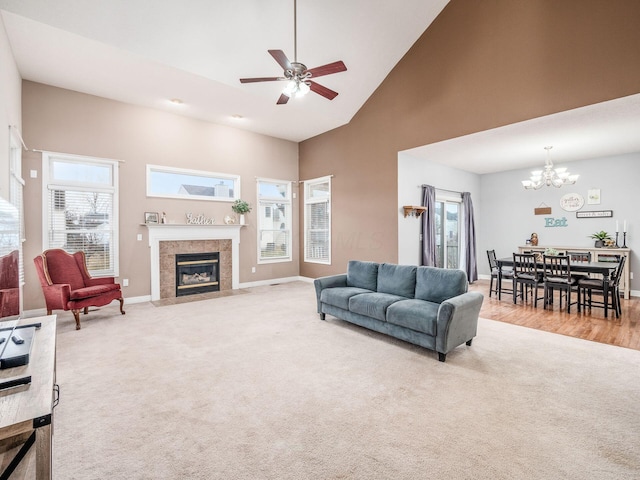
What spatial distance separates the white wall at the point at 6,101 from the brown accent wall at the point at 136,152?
2.44 feet

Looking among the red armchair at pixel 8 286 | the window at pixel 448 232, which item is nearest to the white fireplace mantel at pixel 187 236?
the red armchair at pixel 8 286

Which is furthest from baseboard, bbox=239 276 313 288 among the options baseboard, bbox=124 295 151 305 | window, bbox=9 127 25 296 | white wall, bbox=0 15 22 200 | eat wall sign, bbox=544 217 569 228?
eat wall sign, bbox=544 217 569 228

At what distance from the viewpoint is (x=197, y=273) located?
6609 millimetres

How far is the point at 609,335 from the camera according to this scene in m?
3.84

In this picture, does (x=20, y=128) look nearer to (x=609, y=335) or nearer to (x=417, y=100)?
(x=417, y=100)

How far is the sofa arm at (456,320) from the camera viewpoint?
3.06 metres

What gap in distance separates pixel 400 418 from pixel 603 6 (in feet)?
16.4

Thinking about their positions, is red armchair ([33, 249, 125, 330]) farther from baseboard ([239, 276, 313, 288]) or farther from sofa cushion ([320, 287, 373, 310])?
sofa cushion ([320, 287, 373, 310])

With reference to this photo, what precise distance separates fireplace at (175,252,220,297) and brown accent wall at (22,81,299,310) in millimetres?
569

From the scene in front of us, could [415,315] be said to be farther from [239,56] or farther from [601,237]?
[601,237]

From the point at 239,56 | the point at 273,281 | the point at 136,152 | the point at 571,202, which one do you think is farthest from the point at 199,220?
the point at 571,202

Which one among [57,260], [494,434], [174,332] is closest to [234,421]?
[494,434]

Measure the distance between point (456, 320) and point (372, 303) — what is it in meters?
0.96

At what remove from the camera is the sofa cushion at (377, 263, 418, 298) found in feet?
13.3
